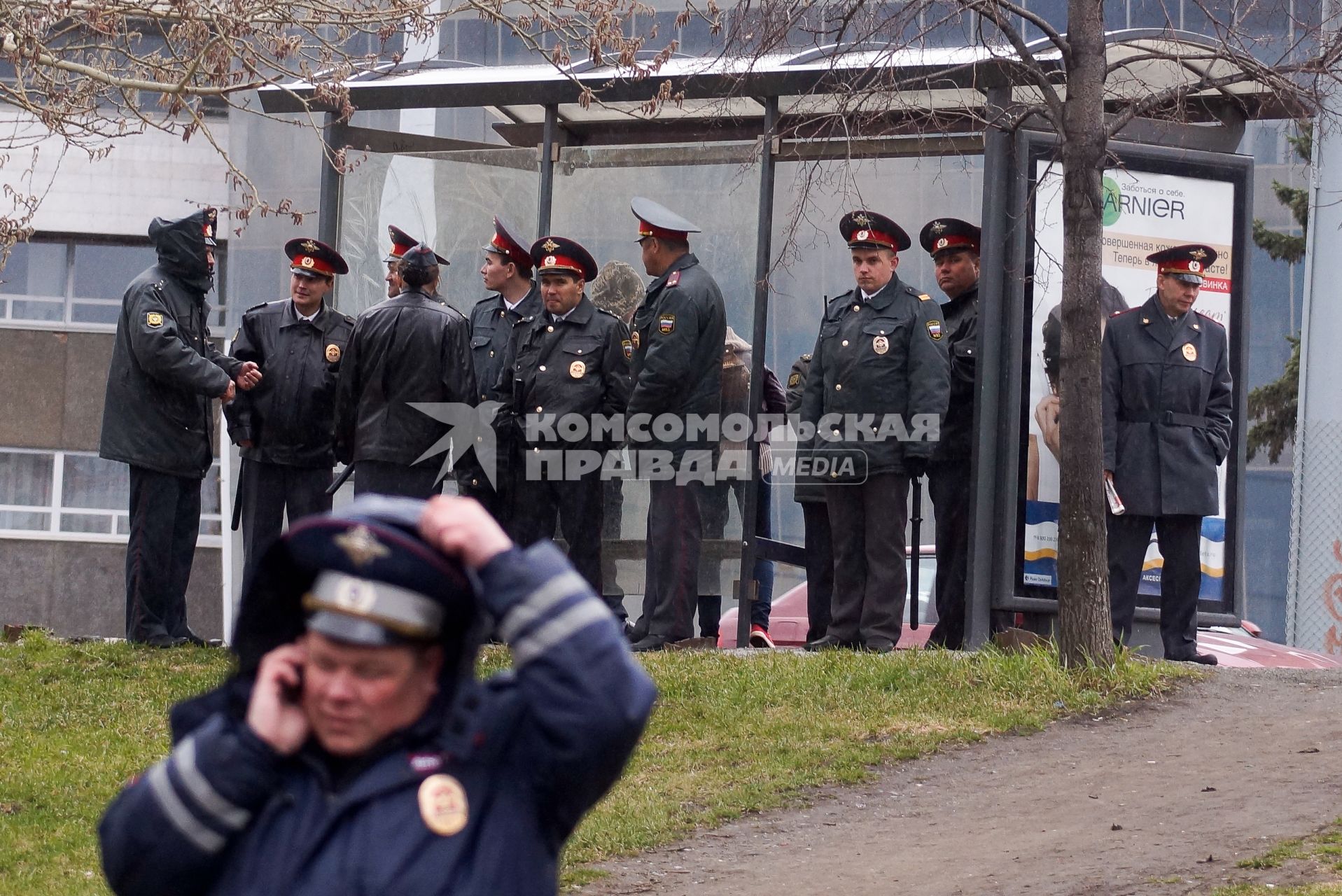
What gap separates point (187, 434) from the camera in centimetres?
913

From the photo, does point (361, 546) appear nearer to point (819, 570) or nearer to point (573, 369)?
point (573, 369)

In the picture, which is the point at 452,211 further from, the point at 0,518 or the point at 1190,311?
the point at 0,518

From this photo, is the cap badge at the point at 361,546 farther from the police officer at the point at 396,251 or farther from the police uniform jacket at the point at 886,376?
the police officer at the point at 396,251

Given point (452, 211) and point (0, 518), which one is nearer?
point (452, 211)

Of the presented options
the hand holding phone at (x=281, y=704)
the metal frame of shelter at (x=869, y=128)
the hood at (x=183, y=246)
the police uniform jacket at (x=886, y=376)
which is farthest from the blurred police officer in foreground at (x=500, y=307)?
the hand holding phone at (x=281, y=704)

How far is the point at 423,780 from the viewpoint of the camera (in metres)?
2.05

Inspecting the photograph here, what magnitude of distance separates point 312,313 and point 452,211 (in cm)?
241

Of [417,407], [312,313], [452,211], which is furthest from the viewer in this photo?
[452,211]

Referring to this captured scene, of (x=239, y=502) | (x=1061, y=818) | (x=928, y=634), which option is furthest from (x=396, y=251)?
(x=1061, y=818)

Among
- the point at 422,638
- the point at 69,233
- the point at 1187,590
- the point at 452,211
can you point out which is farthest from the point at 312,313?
the point at 69,233

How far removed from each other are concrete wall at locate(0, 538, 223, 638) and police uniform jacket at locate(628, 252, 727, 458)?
1712cm

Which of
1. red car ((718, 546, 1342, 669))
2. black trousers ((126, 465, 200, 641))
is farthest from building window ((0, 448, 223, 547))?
black trousers ((126, 465, 200, 641))

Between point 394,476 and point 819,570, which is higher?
point 394,476

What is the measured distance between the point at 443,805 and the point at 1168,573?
7.58m
